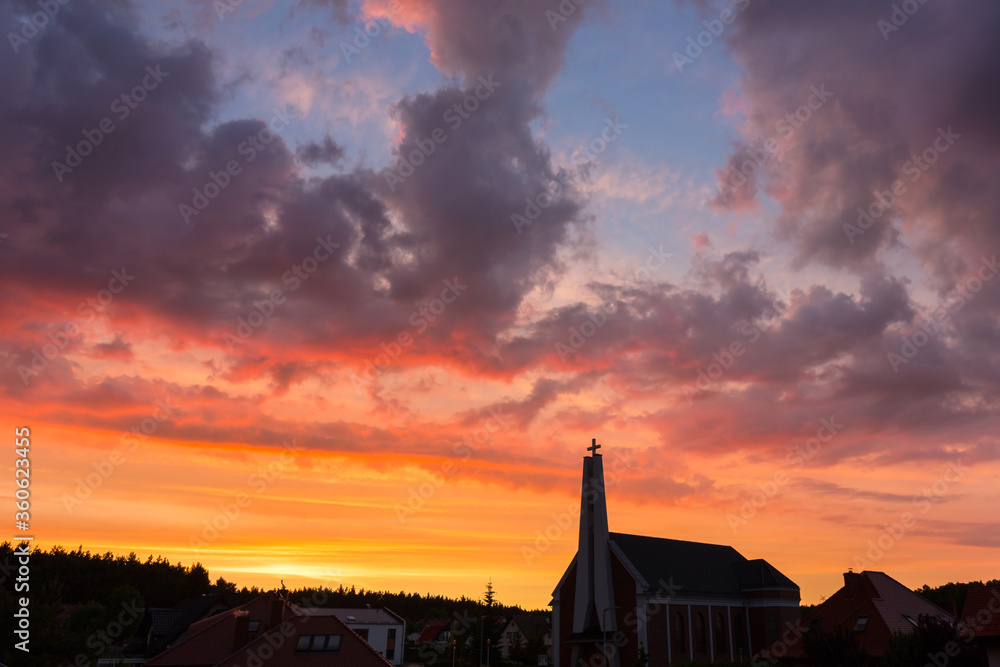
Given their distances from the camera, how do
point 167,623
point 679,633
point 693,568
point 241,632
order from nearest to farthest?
point 241,632 < point 679,633 < point 693,568 < point 167,623

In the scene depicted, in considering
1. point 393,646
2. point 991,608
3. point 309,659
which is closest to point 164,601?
point 393,646

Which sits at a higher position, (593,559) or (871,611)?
(593,559)

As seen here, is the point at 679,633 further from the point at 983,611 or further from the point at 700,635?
the point at 983,611

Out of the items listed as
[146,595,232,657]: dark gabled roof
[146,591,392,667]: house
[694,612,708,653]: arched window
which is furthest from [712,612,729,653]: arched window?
[146,595,232,657]: dark gabled roof

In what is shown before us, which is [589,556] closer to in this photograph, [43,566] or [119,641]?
[119,641]

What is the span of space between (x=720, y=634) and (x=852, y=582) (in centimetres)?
1466

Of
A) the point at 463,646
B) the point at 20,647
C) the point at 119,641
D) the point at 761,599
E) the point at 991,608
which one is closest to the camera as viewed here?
the point at 991,608

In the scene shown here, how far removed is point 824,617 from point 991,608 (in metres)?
A: 31.6

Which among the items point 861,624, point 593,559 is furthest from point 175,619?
point 861,624

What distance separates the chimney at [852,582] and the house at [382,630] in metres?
68.4

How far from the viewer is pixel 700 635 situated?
67.6m

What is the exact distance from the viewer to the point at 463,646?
10606 cm

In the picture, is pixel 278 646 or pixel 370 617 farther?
pixel 370 617

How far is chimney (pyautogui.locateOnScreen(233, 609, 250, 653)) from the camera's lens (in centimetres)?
5578
